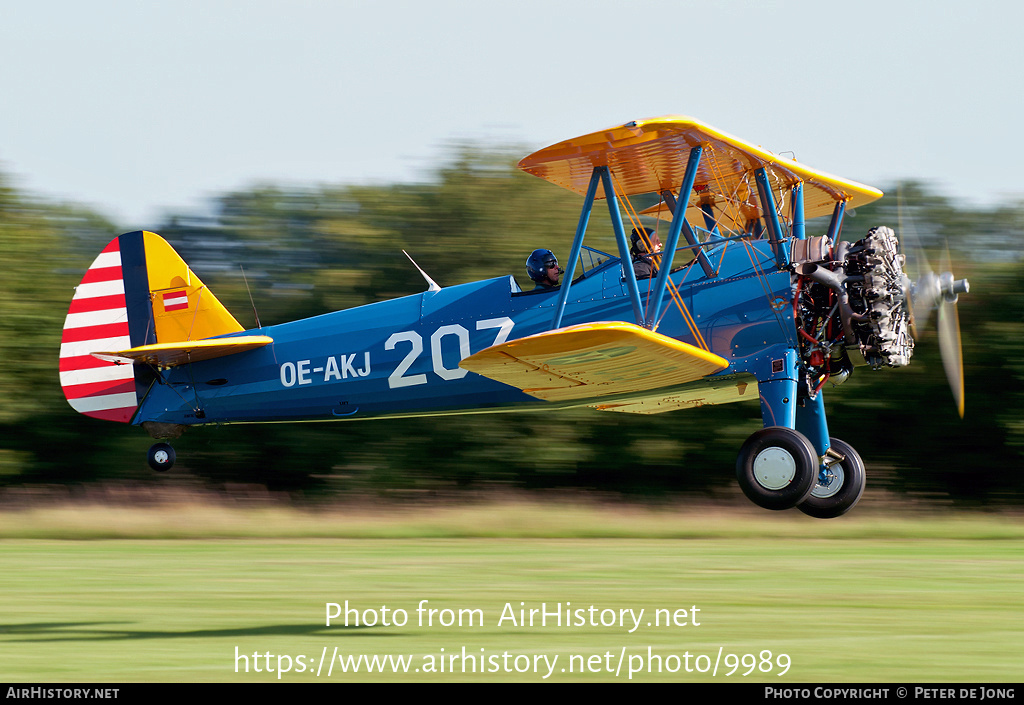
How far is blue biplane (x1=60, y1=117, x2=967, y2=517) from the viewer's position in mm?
7930

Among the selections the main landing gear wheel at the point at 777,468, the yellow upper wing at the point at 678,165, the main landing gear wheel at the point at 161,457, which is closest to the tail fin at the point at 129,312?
the main landing gear wheel at the point at 161,457

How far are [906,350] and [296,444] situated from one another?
14.3 metres

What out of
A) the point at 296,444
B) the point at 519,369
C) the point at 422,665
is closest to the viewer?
the point at 422,665

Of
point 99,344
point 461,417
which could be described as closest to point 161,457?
point 99,344

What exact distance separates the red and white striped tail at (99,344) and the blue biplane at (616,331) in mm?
19

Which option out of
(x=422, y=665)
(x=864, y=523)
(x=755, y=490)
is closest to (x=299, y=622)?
(x=422, y=665)

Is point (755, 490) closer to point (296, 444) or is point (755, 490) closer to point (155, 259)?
point (155, 259)

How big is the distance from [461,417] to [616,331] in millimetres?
12681

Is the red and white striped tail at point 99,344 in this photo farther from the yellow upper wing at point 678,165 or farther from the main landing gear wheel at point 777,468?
the main landing gear wheel at point 777,468

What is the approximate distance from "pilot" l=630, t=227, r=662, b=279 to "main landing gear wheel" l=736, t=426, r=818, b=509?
5.54 ft

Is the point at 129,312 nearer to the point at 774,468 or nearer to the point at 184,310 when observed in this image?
the point at 184,310

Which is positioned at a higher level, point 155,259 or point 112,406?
point 155,259

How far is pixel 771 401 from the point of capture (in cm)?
814

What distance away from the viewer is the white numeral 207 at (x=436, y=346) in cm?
905
